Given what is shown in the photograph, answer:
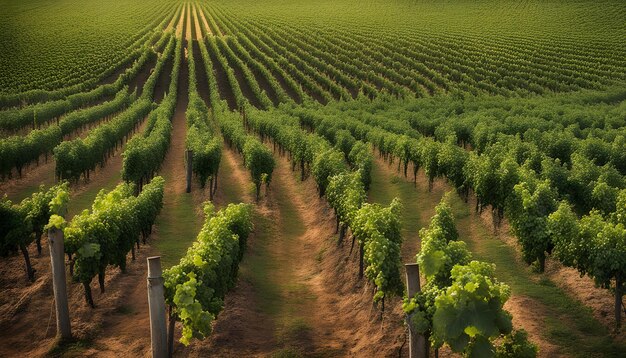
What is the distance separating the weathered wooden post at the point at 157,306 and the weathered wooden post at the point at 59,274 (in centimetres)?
332

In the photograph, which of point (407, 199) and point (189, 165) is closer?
point (407, 199)

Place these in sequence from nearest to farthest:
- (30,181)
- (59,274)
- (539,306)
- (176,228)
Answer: (59,274)
(539,306)
(176,228)
(30,181)

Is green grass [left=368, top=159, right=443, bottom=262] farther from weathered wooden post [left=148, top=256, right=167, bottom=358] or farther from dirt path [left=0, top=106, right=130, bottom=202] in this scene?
dirt path [left=0, top=106, right=130, bottom=202]

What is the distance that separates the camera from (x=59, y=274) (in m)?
13.9

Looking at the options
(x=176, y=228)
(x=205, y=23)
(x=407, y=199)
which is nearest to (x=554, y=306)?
(x=407, y=199)

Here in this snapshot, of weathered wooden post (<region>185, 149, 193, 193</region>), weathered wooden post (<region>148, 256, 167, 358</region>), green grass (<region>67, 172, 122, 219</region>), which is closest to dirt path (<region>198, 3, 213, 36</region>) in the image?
green grass (<region>67, 172, 122, 219</region>)

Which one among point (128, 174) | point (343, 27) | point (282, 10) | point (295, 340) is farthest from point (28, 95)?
point (282, 10)

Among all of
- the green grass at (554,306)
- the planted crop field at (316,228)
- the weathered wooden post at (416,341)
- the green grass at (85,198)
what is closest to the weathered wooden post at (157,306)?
the planted crop field at (316,228)

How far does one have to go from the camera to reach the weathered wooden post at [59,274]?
13.7 m

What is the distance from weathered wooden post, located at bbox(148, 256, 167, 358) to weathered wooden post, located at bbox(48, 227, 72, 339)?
131 inches

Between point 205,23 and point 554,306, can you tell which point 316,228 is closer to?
point 554,306

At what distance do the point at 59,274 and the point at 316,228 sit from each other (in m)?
13.1

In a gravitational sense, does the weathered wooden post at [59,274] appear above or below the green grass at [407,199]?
above

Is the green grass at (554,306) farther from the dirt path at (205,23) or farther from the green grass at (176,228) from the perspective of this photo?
the dirt path at (205,23)
